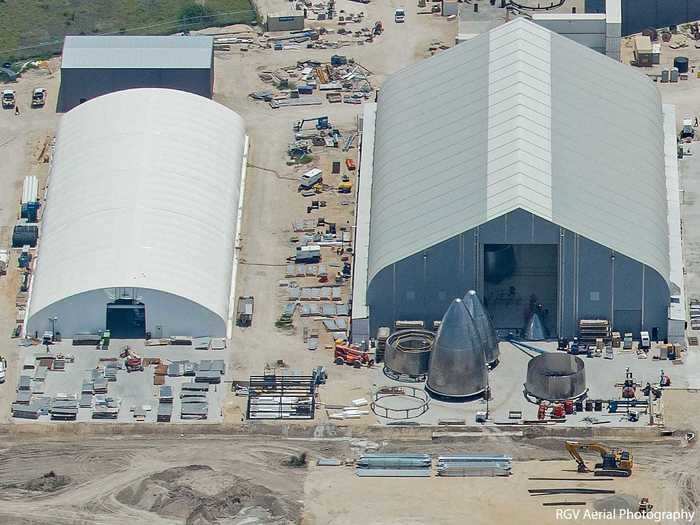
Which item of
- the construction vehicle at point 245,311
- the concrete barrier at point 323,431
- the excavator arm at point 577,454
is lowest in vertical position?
the excavator arm at point 577,454

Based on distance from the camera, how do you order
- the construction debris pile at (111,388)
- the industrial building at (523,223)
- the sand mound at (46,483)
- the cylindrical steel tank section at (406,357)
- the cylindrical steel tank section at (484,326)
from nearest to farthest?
the sand mound at (46,483) < the construction debris pile at (111,388) < the cylindrical steel tank section at (484,326) < the cylindrical steel tank section at (406,357) < the industrial building at (523,223)

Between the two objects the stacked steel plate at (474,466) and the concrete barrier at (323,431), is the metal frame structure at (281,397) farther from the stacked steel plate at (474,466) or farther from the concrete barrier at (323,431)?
the stacked steel plate at (474,466)

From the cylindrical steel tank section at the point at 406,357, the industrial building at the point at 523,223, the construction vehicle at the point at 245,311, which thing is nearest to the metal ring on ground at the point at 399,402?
the cylindrical steel tank section at the point at 406,357

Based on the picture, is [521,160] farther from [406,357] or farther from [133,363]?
[133,363]

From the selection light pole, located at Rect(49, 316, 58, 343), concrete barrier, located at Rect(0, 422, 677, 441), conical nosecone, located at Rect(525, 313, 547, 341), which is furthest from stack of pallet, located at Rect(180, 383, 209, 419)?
conical nosecone, located at Rect(525, 313, 547, 341)

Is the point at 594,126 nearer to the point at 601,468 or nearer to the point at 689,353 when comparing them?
the point at 689,353

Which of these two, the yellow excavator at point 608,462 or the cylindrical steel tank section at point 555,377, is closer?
the yellow excavator at point 608,462

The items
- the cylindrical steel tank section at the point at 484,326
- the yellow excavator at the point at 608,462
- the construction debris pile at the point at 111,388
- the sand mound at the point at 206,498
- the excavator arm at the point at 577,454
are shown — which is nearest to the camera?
the sand mound at the point at 206,498
